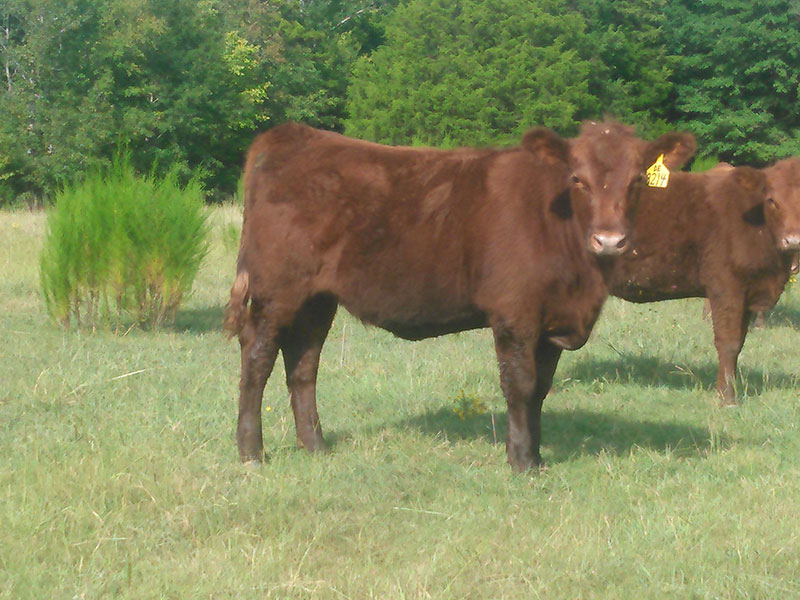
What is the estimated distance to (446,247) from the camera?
523 cm

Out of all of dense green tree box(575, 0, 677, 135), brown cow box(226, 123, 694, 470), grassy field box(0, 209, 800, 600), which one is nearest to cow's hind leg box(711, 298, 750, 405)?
grassy field box(0, 209, 800, 600)

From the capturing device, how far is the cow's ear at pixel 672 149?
5.28 m

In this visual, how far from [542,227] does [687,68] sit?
3200cm

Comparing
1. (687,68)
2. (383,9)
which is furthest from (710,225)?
(383,9)

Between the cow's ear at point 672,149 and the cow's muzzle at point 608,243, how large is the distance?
0.62 m

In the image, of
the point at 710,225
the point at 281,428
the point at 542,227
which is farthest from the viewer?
the point at 710,225

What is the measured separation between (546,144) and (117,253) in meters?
5.83

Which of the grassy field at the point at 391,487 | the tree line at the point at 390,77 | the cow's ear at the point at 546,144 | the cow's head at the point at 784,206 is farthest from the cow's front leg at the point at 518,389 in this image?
the tree line at the point at 390,77

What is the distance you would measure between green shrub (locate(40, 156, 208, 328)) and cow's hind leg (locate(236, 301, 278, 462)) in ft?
15.3

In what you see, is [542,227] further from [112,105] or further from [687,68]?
[687,68]

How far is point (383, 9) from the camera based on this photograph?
4309cm

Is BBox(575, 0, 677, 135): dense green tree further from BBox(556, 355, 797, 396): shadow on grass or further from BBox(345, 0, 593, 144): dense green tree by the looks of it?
BBox(556, 355, 797, 396): shadow on grass

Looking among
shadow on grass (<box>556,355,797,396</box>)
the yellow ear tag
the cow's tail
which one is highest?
the yellow ear tag

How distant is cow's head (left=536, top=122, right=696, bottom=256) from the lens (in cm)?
482
